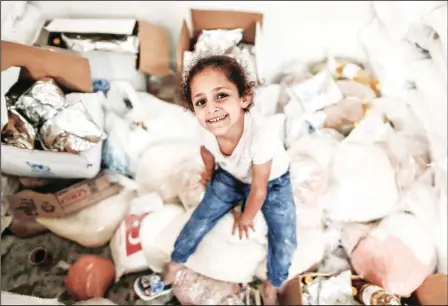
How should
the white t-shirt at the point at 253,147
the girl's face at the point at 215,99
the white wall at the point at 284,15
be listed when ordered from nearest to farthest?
the girl's face at the point at 215,99, the white t-shirt at the point at 253,147, the white wall at the point at 284,15

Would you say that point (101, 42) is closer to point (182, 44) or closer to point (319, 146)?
point (182, 44)

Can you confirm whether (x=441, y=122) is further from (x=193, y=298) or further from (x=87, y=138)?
(x=87, y=138)

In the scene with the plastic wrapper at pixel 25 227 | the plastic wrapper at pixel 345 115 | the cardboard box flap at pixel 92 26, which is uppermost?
the cardboard box flap at pixel 92 26

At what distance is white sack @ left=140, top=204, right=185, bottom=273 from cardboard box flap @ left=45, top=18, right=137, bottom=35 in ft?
1.90

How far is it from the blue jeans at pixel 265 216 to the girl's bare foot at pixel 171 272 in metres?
0.03

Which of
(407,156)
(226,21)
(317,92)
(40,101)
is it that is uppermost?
(226,21)

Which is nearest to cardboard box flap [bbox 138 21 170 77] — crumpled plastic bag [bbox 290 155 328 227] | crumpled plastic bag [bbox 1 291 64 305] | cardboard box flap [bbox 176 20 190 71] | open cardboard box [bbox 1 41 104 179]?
cardboard box flap [bbox 176 20 190 71]

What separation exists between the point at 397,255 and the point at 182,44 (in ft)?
2.94

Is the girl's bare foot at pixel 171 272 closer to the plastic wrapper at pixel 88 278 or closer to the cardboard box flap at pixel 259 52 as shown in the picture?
the plastic wrapper at pixel 88 278

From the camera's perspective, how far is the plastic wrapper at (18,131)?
1168 millimetres

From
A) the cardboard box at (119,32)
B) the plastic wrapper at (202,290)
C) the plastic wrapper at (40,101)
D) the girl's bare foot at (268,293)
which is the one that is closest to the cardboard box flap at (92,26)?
the cardboard box at (119,32)

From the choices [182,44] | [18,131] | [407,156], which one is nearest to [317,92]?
[407,156]

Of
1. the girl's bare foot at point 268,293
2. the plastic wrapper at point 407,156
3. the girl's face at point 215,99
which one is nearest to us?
the girl's face at point 215,99

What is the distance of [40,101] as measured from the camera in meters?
1.21
